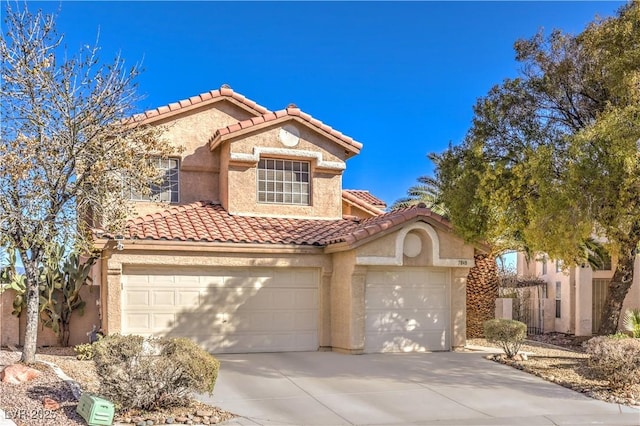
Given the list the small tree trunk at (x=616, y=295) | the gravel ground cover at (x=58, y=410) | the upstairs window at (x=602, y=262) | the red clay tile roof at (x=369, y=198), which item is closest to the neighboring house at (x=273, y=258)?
the small tree trunk at (x=616, y=295)

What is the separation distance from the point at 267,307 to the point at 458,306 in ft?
17.3

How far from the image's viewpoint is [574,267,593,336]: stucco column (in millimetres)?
22703

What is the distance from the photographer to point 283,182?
1992cm

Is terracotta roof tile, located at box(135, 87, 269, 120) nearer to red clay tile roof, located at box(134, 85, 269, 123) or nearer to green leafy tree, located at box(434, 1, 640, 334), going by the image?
red clay tile roof, located at box(134, 85, 269, 123)

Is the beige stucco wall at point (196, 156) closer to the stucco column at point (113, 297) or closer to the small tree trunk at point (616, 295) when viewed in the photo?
the stucco column at point (113, 297)

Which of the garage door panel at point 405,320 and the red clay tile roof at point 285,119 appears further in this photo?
the red clay tile roof at point 285,119

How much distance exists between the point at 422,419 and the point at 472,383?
316cm

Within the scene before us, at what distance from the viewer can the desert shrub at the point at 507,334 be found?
627 inches

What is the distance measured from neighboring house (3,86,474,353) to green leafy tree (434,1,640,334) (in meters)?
1.68

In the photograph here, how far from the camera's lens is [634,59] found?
578 inches

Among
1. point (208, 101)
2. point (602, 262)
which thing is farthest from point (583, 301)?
→ point (208, 101)

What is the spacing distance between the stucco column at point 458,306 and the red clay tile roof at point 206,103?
315 inches

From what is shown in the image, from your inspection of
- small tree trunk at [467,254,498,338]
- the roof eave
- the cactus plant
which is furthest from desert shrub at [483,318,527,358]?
the cactus plant

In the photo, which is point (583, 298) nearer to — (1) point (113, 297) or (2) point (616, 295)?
(2) point (616, 295)
